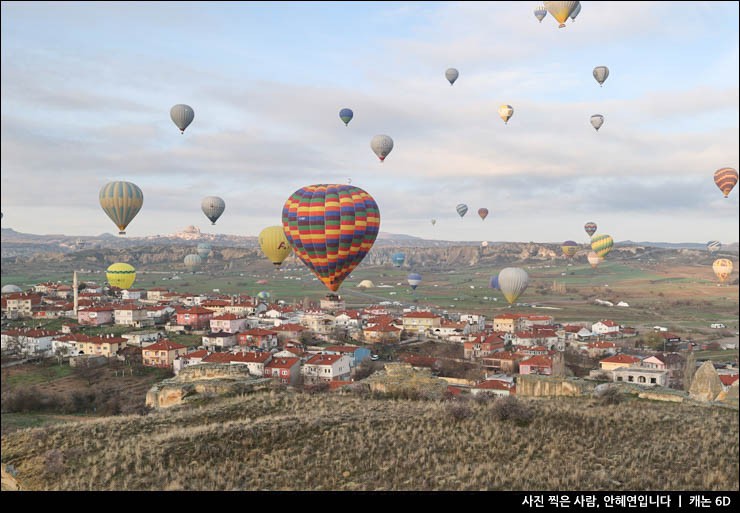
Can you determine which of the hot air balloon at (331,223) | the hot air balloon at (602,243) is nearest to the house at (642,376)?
the hot air balloon at (331,223)

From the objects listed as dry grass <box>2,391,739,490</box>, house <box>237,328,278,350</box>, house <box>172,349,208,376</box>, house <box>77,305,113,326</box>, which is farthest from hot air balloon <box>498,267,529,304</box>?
house <box>77,305,113,326</box>

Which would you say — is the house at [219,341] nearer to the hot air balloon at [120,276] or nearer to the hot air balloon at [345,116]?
the hot air balloon at [120,276]

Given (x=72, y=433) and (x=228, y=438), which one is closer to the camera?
(x=228, y=438)

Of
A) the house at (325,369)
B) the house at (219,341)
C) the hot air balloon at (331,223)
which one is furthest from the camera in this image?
the house at (219,341)

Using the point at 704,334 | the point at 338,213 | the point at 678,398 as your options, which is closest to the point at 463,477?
the point at 678,398

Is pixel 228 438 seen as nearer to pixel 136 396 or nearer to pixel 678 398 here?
pixel 678 398

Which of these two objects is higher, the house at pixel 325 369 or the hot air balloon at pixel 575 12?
the hot air balloon at pixel 575 12
